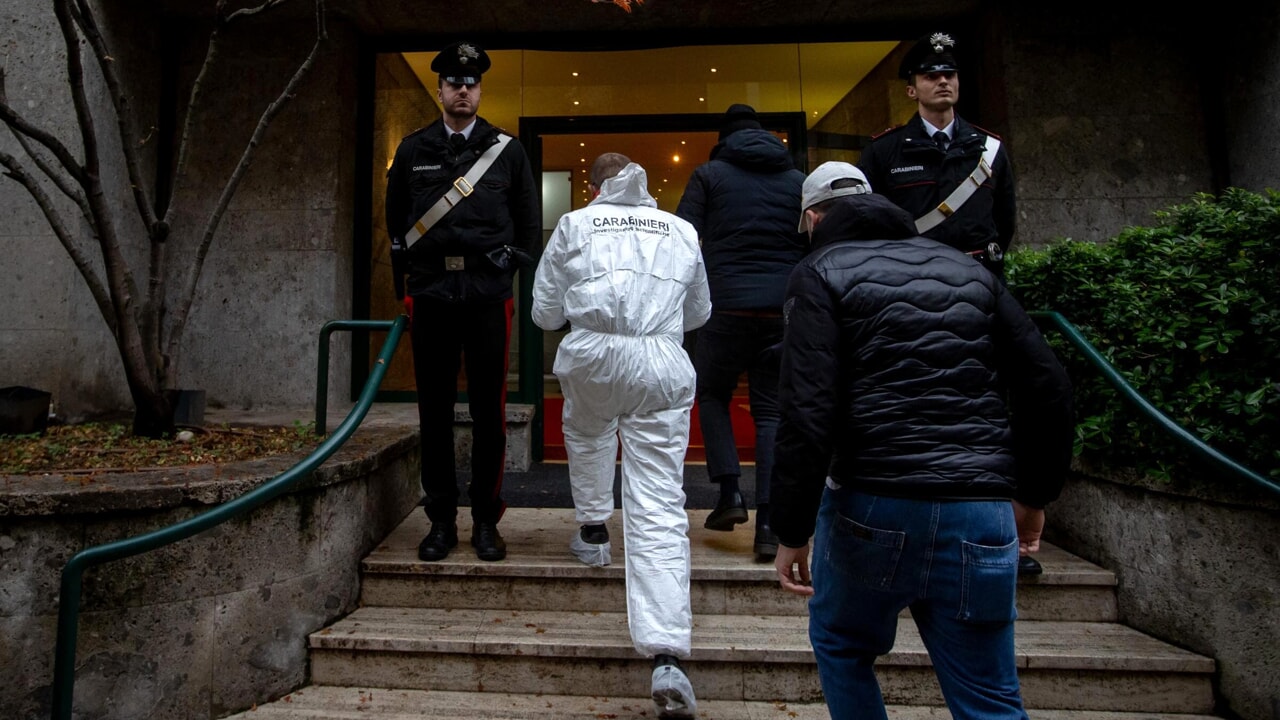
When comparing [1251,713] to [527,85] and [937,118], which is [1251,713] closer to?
[937,118]

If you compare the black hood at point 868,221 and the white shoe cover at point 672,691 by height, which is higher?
the black hood at point 868,221

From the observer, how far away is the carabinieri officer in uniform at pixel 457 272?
335 cm

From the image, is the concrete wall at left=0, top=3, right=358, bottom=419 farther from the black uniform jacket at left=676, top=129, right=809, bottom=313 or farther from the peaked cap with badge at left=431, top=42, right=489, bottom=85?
the black uniform jacket at left=676, top=129, right=809, bottom=313

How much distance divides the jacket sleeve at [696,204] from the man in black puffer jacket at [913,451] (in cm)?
180

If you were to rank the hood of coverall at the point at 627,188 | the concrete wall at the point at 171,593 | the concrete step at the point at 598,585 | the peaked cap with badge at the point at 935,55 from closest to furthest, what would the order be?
the concrete wall at the point at 171,593 → the hood of coverall at the point at 627,188 → the concrete step at the point at 598,585 → the peaked cap with badge at the point at 935,55

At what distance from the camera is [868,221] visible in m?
1.84

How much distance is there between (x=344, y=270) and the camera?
249 inches

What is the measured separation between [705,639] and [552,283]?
1.66m

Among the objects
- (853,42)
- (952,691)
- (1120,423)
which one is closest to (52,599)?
(952,691)

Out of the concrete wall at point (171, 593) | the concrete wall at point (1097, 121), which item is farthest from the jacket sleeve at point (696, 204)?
the concrete wall at point (1097, 121)

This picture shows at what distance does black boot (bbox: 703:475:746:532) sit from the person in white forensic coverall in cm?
78

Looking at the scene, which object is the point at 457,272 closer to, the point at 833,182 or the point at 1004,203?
the point at 833,182

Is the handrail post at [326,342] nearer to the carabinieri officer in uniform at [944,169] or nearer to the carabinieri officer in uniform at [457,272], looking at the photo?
the carabinieri officer in uniform at [457,272]

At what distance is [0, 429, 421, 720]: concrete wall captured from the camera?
8.00ft
